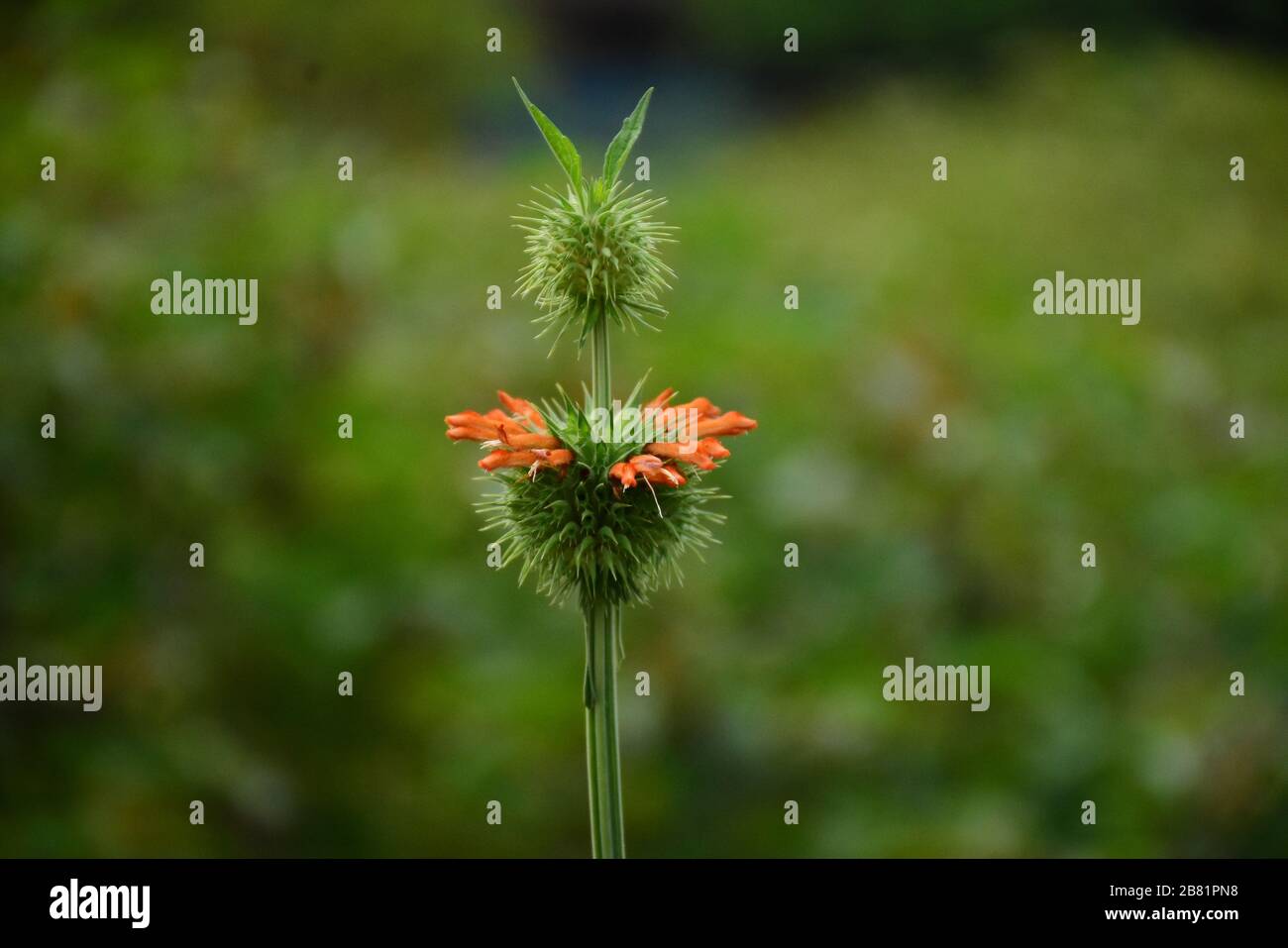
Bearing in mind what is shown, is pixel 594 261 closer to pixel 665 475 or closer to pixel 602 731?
pixel 665 475

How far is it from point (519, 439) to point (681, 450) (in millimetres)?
177

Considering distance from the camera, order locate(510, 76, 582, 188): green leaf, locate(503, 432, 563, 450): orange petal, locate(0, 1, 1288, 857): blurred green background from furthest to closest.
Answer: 1. locate(0, 1, 1288, 857): blurred green background
2. locate(503, 432, 563, 450): orange petal
3. locate(510, 76, 582, 188): green leaf

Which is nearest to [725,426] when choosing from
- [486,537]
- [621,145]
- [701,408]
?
[701,408]

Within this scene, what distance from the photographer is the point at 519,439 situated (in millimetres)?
Result: 1304

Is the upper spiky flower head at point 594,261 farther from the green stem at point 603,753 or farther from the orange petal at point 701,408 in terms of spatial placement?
the green stem at point 603,753

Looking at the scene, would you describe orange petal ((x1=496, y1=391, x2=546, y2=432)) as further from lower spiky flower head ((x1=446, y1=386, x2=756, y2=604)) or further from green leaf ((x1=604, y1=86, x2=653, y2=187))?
green leaf ((x1=604, y1=86, x2=653, y2=187))

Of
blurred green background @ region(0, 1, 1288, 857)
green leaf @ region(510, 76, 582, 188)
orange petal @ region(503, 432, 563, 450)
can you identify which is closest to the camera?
green leaf @ region(510, 76, 582, 188)

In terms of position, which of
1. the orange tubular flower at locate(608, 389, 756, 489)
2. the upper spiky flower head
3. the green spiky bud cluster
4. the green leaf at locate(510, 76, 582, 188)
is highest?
the green leaf at locate(510, 76, 582, 188)

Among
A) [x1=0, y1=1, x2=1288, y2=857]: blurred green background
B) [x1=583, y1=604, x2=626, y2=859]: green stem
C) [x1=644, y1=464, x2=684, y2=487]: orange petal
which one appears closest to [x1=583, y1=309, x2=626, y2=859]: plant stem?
[x1=583, y1=604, x2=626, y2=859]: green stem

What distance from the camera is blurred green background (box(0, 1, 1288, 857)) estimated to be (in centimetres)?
405

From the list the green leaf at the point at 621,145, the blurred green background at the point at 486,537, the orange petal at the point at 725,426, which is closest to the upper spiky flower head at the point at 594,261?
the green leaf at the point at 621,145

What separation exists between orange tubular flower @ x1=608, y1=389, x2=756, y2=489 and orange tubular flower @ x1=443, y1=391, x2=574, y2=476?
0.07 metres

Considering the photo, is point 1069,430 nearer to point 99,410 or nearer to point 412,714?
point 412,714

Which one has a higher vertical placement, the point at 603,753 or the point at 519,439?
the point at 519,439
